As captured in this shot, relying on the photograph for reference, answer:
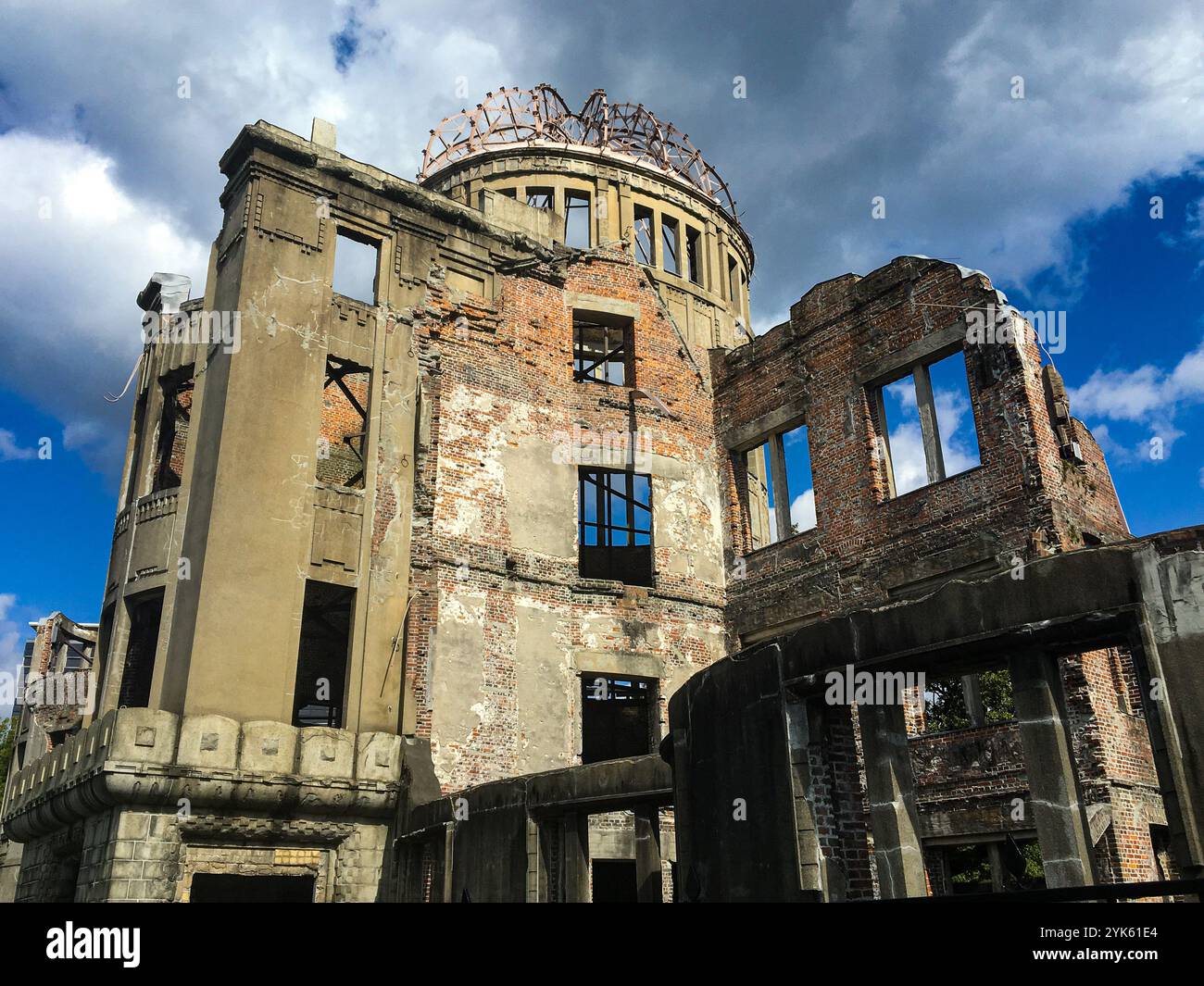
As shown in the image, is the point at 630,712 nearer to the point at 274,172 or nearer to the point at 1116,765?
the point at 1116,765

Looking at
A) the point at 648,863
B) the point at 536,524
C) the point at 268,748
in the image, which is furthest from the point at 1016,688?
the point at 536,524

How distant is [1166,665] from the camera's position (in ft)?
17.1

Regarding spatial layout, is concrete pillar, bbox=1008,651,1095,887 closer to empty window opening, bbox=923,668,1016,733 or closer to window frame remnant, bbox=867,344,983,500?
window frame remnant, bbox=867,344,983,500

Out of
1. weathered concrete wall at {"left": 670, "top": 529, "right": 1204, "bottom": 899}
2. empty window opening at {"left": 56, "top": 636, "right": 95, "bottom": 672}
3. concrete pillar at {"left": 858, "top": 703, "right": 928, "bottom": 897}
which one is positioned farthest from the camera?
empty window opening at {"left": 56, "top": 636, "right": 95, "bottom": 672}

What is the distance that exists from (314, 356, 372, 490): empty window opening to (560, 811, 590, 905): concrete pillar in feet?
26.1

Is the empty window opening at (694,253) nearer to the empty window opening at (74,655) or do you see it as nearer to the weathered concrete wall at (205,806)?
the weathered concrete wall at (205,806)

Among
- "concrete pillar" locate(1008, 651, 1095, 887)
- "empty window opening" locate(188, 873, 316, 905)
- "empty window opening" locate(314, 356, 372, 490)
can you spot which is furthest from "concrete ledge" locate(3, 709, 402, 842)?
"concrete pillar" locate(1008, 651, 1095, 887)

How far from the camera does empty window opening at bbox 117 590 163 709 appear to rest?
1471 centimetres

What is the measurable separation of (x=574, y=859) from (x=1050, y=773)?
5.69m

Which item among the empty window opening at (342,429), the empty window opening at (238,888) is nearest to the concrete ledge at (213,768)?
the empty window opening at (238,888)

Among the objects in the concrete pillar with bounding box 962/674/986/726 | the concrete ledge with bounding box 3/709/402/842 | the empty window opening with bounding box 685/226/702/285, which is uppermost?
the empty window opening with bounding box 685/226/702/285

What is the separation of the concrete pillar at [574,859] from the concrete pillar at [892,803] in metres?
4.21
